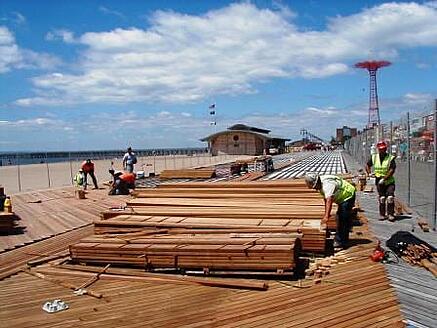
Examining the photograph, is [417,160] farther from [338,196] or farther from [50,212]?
[50,212]

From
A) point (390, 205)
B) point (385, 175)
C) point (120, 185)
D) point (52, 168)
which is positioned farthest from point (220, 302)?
point (52, 168)

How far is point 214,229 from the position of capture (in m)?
8.19

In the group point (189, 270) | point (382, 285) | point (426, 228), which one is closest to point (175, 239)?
point (189, 270)

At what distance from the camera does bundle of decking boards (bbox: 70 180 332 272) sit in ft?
22.0

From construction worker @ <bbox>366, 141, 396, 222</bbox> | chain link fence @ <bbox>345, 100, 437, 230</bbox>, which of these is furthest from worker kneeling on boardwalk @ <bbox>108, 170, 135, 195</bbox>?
construction worker @ <bbox>366, 141, 396, 222</bbox>

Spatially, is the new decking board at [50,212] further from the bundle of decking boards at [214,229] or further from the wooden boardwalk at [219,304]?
the wooden boardwalk at [219,304]

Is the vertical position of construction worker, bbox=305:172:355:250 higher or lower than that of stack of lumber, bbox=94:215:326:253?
higher

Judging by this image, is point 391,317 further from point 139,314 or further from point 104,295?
point 104,295

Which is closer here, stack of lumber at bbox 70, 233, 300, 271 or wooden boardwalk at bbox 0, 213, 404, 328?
wooden boardwalk at bbox 0, 213, 404, 328

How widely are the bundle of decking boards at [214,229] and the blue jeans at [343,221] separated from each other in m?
0.38

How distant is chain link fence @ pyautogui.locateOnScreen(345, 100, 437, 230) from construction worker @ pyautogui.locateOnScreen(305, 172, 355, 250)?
234 centimetres

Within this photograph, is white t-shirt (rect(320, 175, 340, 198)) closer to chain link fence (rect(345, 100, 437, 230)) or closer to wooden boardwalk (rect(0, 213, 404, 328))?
→ wooden boardwalk (rect(0, 213, 404, 328))

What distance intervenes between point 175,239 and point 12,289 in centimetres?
240

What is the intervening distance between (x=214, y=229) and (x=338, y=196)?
2142 mm
